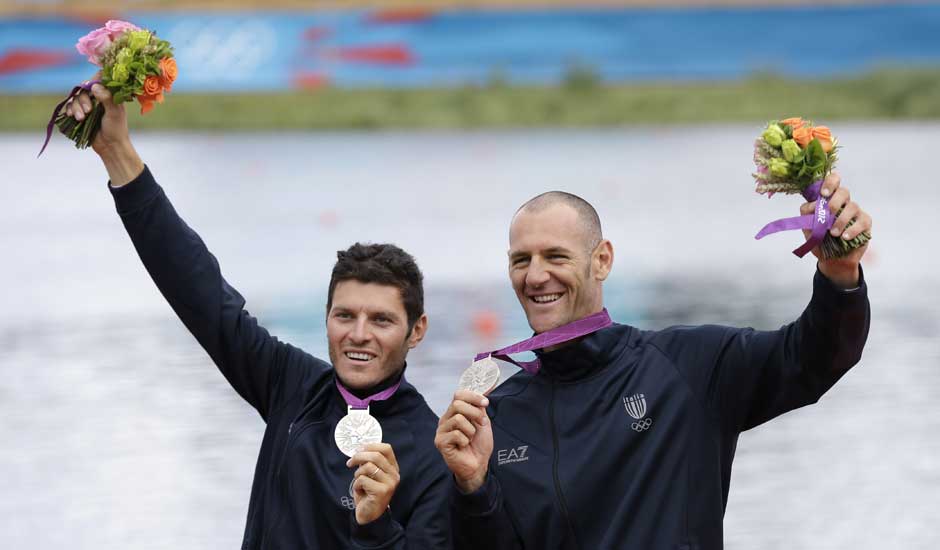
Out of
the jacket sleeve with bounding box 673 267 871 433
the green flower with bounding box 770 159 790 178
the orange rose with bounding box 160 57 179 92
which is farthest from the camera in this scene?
the orange rose with bounding box 160 57 179 92

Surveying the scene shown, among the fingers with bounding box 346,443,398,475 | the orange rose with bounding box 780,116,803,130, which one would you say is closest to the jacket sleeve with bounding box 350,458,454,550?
the fingers with bounding box 346,443,398,475

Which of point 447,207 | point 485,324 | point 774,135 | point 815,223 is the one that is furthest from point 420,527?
point 447,207

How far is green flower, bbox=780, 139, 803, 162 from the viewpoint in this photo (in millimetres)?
3854

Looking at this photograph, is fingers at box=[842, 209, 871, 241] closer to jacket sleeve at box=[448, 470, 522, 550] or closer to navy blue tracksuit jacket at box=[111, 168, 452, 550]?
jacket sleeve at box=[448, 470, 522, 550]

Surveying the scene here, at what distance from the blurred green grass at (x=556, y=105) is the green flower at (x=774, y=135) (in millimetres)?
35896

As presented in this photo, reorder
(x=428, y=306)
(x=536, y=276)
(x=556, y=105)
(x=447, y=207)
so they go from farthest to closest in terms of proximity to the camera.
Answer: (x=556, y=105) < (x=447, y=207) < (x=428, y=306) < (x=536, y=276)

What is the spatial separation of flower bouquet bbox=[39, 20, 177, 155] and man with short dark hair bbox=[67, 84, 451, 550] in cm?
3

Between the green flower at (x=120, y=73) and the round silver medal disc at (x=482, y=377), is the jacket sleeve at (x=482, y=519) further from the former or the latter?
the green flower at (x=120, y=73)

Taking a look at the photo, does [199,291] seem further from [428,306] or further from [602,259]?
[428,306]

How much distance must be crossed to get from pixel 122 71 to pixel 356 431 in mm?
1161

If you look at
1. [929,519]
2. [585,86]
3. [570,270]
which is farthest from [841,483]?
[585,86]

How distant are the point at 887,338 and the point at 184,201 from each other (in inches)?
523

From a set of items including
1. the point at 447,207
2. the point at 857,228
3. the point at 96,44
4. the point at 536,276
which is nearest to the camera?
the point at 857,228

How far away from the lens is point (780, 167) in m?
3.88
